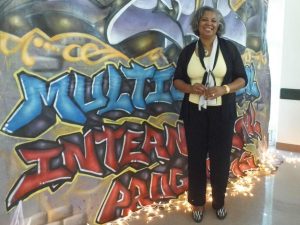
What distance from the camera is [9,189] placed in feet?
6.74

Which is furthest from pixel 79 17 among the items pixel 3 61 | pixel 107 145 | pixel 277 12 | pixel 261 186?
pixel 277 12

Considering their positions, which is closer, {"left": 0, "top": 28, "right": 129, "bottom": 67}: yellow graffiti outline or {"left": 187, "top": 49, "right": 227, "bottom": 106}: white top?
{"left": 0, "top": 28, "right": 129, "bottom": 67}: yellow graffiti outline

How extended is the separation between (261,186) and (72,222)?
1.84 m

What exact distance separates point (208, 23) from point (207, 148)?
885 mm

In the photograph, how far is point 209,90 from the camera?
2.34 m

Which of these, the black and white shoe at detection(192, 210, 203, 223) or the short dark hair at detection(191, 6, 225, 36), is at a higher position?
the short dark hair at detection(191, 6, 225, 36)

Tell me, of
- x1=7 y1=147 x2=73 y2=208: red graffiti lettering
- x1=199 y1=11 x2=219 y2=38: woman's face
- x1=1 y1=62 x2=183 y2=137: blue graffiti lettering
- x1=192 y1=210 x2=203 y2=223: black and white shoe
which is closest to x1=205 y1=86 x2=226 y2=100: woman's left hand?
x1=199 y1=11 x2=219 y2=38: woman's face

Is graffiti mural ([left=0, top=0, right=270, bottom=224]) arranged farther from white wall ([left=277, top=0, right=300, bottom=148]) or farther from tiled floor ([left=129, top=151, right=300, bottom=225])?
white wall ([left=277, top=0, right=300, bottom=148])

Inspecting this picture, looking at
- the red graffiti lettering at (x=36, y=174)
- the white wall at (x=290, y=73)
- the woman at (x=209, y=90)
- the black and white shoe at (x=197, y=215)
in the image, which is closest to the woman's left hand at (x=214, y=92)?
the woman at (x=209, y=90)

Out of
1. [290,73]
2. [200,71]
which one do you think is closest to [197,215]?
[200,71]

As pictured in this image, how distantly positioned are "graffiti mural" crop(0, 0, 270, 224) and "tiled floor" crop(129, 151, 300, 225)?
29cm

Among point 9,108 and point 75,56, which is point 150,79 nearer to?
point 75,56

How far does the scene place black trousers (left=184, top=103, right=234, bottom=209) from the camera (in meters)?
2.46

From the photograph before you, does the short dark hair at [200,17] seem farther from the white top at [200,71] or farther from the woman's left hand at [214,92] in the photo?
the woman's left hand at [214,92]
